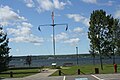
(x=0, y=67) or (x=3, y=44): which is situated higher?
(x=3, y=44)

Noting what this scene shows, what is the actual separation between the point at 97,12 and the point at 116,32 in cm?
684

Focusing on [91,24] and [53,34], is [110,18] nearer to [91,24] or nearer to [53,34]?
[91,24]

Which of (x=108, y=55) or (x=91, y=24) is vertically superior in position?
(x=91, y=24)

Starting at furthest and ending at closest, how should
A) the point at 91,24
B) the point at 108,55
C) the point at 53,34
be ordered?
the point at 108,55, the point at 91,24, the point at 53,34

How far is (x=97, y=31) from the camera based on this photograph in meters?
60.3

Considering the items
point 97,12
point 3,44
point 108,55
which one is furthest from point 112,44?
point 3,44

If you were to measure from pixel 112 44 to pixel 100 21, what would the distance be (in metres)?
6.19

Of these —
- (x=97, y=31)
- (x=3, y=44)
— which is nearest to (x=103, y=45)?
(x=97, y=31)

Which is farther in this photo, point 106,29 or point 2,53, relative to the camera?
point 2,53

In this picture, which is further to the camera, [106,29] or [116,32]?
[116,32]

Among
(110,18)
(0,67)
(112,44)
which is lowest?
(0,67)

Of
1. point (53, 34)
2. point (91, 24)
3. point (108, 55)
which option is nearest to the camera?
point (53, 34)

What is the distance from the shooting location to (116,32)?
65.9 m

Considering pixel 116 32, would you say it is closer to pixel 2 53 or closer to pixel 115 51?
pixel 115 51
